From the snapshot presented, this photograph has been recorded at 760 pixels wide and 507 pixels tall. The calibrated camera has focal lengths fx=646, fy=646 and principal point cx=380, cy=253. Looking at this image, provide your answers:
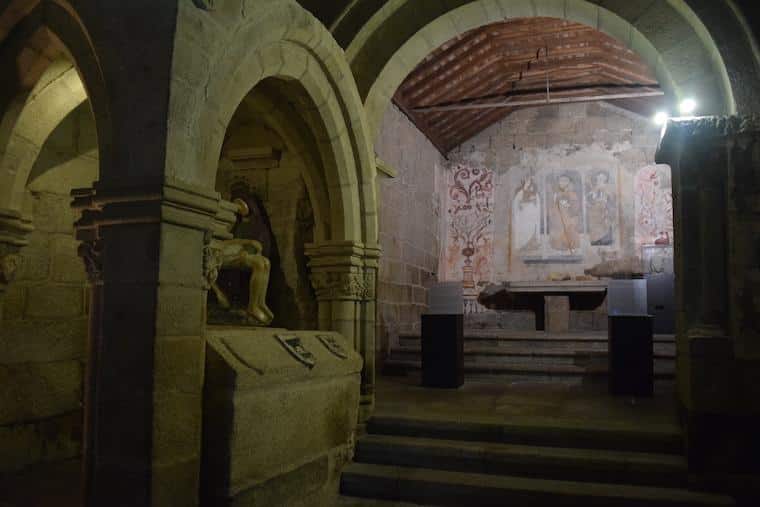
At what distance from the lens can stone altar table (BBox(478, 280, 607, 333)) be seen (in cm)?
837

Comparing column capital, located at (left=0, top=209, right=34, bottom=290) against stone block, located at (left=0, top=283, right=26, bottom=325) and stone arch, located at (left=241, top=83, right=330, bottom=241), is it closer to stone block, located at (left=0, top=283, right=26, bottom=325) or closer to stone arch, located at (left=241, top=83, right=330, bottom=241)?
stone block, located at (left=0, top=283, right=26, bottom=325)

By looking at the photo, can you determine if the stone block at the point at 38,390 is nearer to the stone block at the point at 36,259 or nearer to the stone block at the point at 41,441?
the stone block at the point at 41,441

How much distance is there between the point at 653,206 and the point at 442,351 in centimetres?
525

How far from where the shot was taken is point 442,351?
5645mm

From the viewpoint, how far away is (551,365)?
6254 mm

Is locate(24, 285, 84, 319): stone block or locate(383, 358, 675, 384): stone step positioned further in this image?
locate(383, 358, 675, 384): stone step

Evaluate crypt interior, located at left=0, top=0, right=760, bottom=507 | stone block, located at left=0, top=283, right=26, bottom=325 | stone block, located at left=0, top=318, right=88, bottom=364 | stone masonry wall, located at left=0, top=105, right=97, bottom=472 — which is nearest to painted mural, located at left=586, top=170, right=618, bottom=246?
crypt interior, located at left=0, top=0, right=760, bottom=507

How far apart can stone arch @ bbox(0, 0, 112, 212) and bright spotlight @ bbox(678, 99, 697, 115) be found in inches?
119

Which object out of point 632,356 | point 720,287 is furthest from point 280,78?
point 632,356

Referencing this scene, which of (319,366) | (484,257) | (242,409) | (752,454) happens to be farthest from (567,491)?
(484,257)

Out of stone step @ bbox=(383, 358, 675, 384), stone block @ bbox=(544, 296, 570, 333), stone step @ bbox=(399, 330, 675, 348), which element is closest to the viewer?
stone step @ bbox=(383, 358, 675, 384)

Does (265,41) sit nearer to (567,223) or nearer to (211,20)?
(211,20)

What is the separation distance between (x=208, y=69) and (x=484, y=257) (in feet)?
25.7

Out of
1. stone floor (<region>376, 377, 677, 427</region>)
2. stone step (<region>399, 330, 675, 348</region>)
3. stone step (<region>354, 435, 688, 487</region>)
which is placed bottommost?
stone step (<region>354, 435, 688, 487</region>)
